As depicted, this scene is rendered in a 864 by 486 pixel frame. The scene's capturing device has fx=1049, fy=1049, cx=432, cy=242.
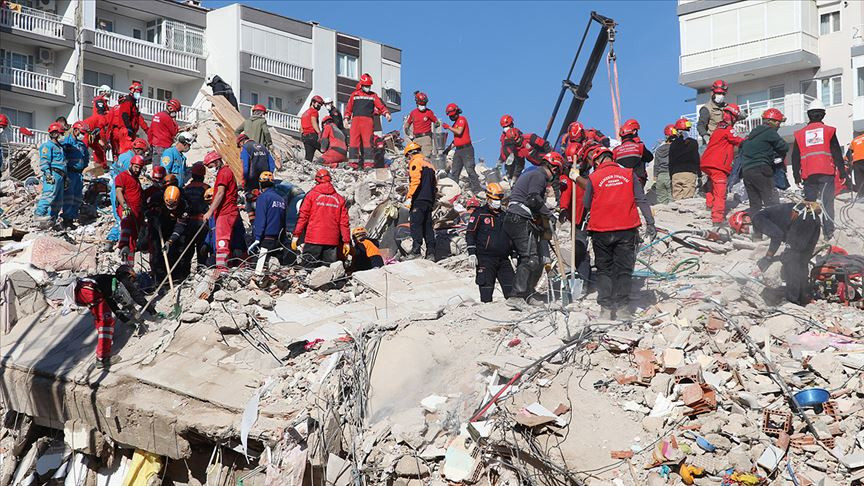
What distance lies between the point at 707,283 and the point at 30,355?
749 centimetres

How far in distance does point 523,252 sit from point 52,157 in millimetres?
7969

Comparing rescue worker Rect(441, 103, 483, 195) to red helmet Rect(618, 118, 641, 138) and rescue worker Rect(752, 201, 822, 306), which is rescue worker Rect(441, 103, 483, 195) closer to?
red helmet Rect(618, 118, 641, 138)

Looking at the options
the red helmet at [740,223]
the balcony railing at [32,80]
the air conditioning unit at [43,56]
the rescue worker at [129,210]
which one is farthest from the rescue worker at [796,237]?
the air conditioning unit at [43,56]

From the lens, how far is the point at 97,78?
37.5 metres

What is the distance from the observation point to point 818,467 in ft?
23.5

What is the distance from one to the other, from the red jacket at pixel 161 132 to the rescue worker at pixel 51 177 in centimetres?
152

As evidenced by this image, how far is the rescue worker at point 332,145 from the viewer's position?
64.0ft

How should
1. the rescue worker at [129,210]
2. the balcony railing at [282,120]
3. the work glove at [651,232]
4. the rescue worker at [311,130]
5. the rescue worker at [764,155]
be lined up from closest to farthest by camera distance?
the rescue worker at [129,210] < the rescue worker at [764,155] < the work glove at [651,232] < the rescue worker at [311,130] < the balcony railing at [282,120]

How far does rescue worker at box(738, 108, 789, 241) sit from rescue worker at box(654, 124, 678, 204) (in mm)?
3566

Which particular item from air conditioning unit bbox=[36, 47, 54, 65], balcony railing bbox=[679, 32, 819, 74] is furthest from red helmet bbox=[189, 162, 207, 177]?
air conditioning unit bbox=[36, 47, 54, 65]

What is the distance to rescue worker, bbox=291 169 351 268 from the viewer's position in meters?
12.4

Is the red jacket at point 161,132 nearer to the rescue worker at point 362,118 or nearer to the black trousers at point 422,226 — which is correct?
the rescue worker at point 362,118

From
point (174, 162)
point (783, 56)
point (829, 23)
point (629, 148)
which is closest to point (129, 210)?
point (174, 162)

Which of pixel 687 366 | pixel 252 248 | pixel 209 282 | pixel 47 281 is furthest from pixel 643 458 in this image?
pixel 47 281
